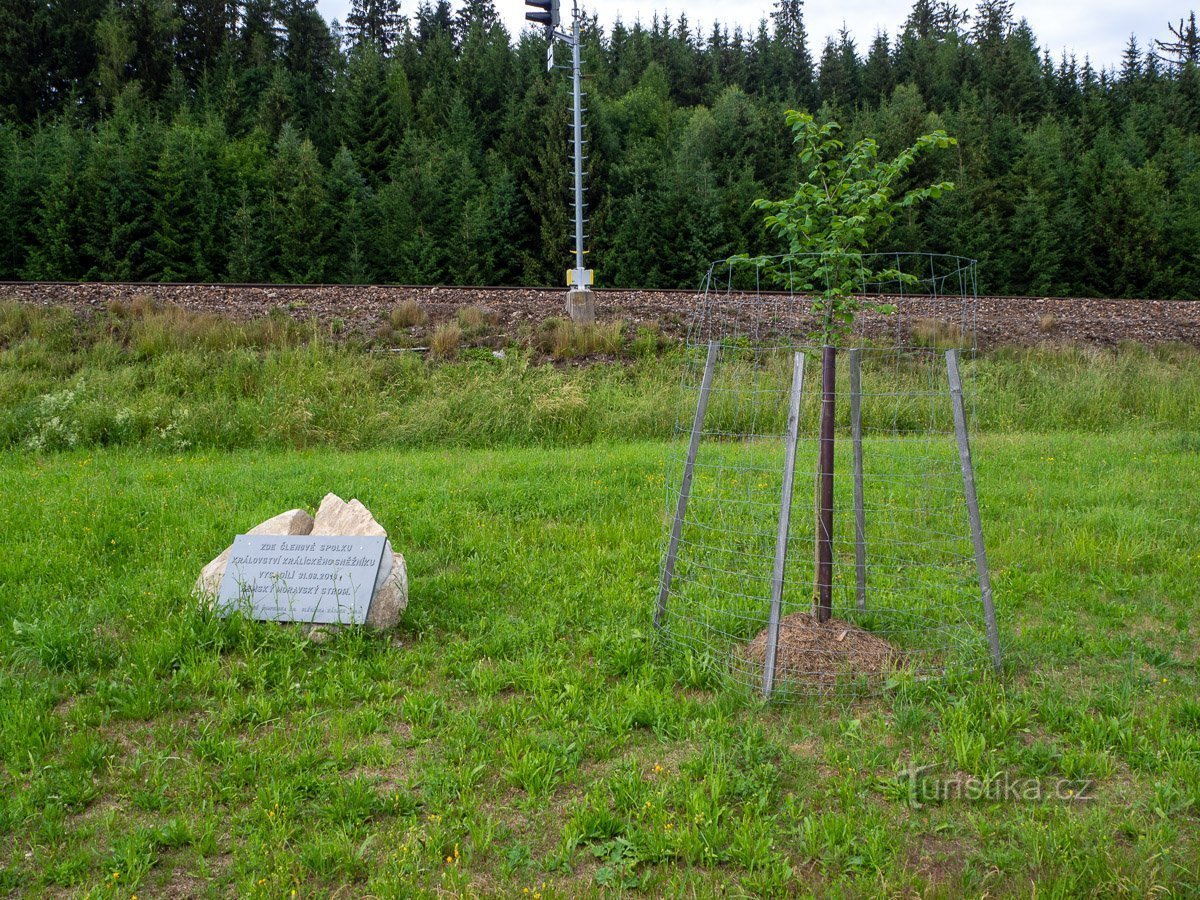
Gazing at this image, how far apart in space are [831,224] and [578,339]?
1144 centimetres

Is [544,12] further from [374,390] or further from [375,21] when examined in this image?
[375,21]

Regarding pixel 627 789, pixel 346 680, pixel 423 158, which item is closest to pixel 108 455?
pixel 346 680

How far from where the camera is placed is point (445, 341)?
15.0 m

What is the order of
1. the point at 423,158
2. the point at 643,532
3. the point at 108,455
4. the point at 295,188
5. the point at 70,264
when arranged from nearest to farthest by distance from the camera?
1. the point at 643,532
2. the point at 108,455
3. the point at 70,264
4. the point at 295,188
5. the point at 423,158

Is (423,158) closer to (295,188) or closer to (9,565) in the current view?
(295,188)

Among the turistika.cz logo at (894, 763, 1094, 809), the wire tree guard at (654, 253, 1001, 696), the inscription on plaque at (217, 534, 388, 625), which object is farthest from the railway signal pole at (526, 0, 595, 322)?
the turistika.cz logo at (894, 763, 1094, 809)

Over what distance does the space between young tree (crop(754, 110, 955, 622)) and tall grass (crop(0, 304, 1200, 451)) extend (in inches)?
240

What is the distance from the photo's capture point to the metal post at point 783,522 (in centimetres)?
419

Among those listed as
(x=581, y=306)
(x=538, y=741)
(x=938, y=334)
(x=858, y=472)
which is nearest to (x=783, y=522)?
(x=858, y=472)

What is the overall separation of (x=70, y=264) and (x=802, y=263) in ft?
108

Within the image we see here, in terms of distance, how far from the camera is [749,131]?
147ft

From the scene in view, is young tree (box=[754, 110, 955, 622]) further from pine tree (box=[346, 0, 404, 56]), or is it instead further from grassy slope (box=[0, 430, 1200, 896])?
pine tree (box=[346, 0, 404, 56])

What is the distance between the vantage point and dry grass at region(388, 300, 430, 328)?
15812mm

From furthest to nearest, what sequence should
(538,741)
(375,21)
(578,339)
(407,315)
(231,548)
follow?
(375,21)
(407,315)
(578,339)
(231,548)
(538,741)
